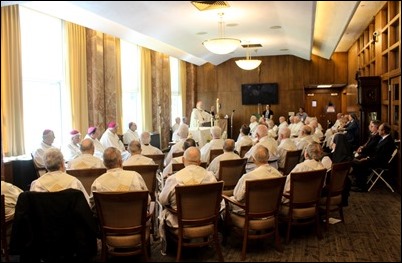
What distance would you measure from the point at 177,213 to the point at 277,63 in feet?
41.6

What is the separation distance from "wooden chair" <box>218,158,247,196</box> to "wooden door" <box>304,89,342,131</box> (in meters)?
10.8

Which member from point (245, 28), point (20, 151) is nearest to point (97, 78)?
point (20, 151)

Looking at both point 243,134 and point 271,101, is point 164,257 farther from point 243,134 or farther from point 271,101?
point 271,101

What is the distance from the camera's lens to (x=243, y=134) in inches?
295

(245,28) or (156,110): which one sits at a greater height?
(245,28)

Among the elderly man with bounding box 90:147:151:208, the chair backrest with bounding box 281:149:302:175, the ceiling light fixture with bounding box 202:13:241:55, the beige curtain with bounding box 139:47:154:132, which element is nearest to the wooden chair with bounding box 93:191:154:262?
the elderly man with bounding box 90:147:151:208

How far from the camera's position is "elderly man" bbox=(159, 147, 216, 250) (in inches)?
144

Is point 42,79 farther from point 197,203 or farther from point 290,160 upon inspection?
point 197,203

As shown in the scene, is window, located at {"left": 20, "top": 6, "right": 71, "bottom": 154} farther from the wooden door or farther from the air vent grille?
the wooden door

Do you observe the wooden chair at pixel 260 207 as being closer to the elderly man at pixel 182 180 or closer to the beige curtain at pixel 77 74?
the elderly man at pixel 182 180

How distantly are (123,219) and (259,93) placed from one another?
1267cm

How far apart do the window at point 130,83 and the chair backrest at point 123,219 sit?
664 centimetres

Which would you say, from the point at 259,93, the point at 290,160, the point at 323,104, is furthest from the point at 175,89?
the point at 290,160

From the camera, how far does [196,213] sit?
3.48 meters
